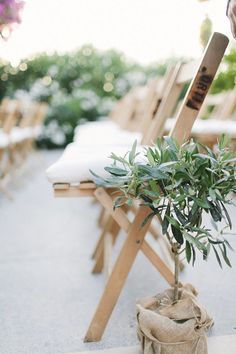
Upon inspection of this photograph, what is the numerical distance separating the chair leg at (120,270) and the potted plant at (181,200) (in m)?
0.15

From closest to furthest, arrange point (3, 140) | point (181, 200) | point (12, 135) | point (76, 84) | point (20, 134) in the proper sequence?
point (181, 200) < point (3, 140) < point (12, 135) < point (20, 134) < point (76, 84)

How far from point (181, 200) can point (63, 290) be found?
84 cm

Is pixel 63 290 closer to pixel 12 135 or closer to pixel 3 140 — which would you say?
pixel 3 140

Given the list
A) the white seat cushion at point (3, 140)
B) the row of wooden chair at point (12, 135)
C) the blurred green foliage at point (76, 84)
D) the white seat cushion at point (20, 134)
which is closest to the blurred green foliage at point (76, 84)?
the blurred green foliage at point (76, 84)

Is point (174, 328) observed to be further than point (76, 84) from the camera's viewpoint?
No

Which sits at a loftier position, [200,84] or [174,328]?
[200,84]

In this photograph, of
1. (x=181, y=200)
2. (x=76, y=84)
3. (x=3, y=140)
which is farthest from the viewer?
(x=76, y=84)

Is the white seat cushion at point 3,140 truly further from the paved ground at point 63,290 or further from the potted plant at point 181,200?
the potted plant at point 181,200

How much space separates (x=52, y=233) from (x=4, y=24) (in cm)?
145

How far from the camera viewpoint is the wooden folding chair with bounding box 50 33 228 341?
1.18m

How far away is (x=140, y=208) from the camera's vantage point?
127 cm

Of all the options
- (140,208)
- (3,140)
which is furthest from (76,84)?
(140,208)

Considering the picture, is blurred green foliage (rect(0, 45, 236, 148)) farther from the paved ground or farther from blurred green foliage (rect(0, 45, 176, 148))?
the paved ground

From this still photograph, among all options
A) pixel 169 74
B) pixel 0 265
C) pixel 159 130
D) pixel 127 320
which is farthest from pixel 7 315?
pixel 169 74
